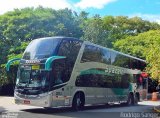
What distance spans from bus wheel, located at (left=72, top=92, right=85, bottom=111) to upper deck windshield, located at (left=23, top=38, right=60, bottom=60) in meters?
3.24

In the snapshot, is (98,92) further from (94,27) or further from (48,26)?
(94,27)

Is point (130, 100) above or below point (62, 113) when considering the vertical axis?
above

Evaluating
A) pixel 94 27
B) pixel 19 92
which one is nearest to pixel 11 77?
pixel 94 27

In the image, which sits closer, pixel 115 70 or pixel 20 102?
pixel 20 102

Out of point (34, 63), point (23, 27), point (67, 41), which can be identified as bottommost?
point (34, 63)

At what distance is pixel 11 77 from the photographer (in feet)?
121

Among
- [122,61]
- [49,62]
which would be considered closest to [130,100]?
[122,61]

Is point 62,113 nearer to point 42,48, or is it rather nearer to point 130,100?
point 42,48

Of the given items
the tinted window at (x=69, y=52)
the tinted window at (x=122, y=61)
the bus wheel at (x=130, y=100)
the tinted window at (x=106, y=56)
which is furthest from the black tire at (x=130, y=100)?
the tinted window at (x=69, y=52)

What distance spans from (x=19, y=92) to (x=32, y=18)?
24.6 metres

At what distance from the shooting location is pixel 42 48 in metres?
17.9

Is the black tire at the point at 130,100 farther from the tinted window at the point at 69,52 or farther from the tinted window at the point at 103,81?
the tinted window at the point at 69,52

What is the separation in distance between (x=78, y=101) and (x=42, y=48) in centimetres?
381

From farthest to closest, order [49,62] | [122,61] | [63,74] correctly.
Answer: [122,61], [63,74], [49,62]
